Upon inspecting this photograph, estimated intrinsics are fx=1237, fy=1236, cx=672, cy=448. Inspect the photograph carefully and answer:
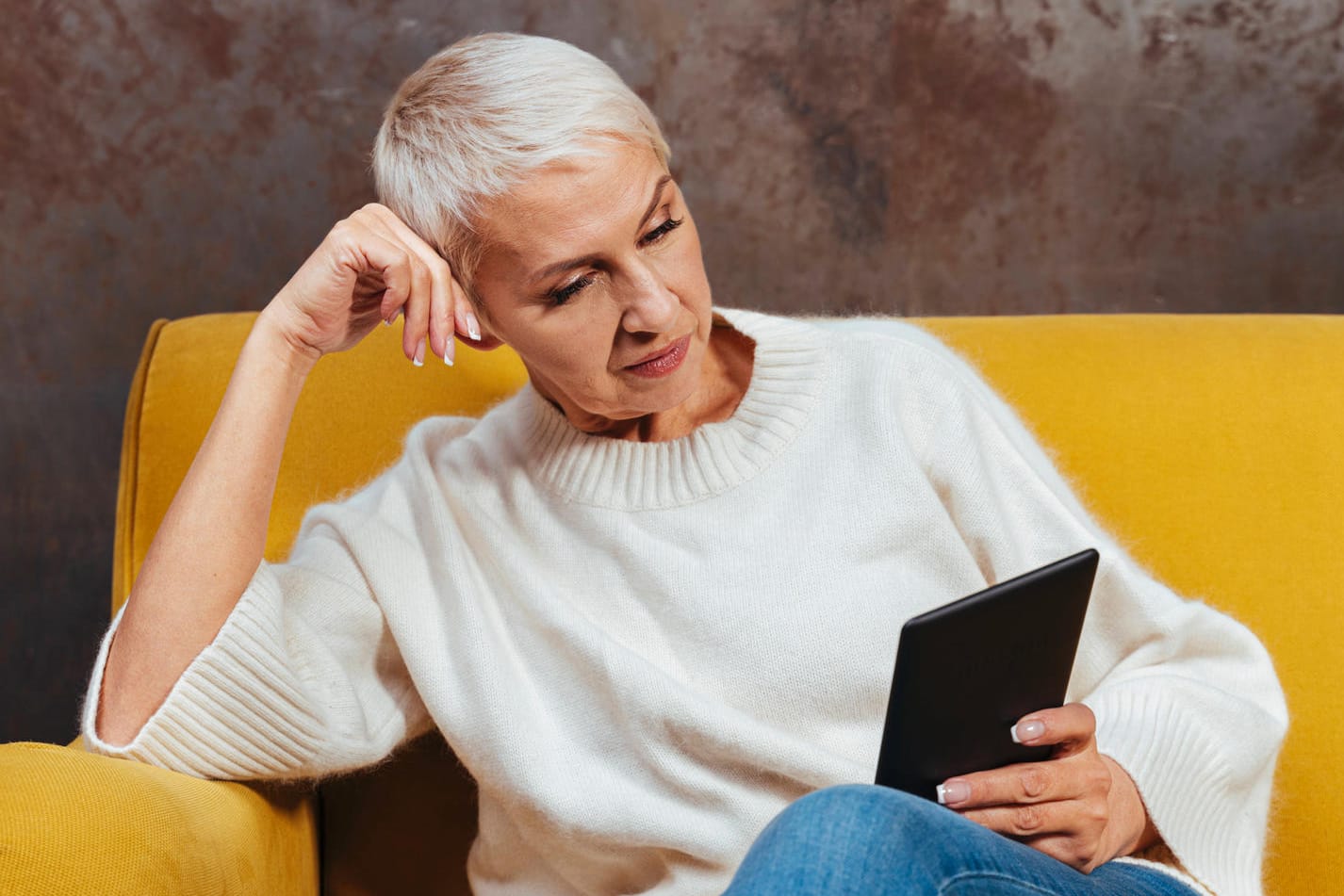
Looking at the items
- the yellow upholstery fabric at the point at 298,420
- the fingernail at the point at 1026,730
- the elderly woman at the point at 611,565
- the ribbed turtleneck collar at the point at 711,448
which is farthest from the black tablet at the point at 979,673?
the yellow upholstery fabric at the point at 298,420

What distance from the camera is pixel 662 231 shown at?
1.08m

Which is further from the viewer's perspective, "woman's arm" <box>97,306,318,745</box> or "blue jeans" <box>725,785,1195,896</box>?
"woman's arm" <box>97,306,318,745</box>

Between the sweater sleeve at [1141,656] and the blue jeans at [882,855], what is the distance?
0.22 metres

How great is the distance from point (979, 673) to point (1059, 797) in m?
0.18

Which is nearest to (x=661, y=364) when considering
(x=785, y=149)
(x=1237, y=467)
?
(x=1237, y=467)

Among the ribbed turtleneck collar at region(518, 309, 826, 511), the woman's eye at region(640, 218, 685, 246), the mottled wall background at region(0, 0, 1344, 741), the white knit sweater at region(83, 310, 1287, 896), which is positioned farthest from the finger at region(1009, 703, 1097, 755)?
the mottled wall background at region(0, 0, 1344, 741)

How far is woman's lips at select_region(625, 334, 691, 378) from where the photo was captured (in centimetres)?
111

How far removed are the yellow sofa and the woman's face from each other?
417 millimetres

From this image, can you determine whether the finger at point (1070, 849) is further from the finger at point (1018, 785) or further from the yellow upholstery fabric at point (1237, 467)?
the yellow upholstery fabric at point (1237, 467)

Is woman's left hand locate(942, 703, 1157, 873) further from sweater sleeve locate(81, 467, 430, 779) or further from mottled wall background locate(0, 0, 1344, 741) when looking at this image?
mottled wall background locate(0, 0, 1344, 741)

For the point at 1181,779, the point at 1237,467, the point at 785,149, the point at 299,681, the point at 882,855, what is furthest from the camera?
the point at 785,149

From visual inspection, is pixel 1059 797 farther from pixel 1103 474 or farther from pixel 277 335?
pixel 277 335

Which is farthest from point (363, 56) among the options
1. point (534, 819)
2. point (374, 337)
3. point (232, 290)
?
point (534, 819)

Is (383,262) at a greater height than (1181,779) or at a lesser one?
greater
